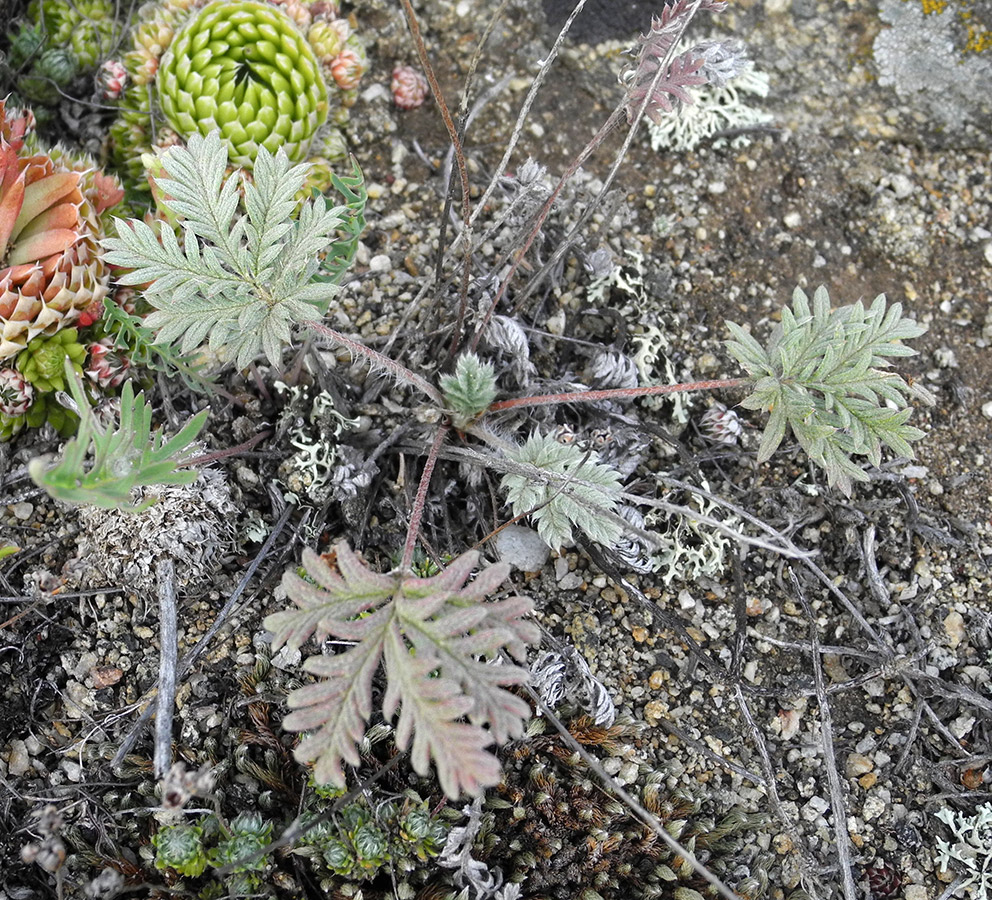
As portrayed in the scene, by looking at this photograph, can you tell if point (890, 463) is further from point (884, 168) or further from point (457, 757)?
point (457, 757)

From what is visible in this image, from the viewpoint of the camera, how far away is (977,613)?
9.10 feet

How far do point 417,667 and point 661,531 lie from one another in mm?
1269

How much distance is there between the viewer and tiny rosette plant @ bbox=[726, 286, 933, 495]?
7.27 ft

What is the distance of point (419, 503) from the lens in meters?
2.23

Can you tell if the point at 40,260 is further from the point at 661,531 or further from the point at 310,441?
the point at 661,531

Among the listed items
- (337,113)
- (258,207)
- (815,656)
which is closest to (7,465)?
(258,207)

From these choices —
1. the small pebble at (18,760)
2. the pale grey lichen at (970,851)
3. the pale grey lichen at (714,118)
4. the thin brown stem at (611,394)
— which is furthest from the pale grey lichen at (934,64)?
the small pebble at (18,760)

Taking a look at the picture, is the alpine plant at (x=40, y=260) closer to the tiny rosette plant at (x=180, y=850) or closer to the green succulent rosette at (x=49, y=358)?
the green succulent rosette at (x=49, y=358)

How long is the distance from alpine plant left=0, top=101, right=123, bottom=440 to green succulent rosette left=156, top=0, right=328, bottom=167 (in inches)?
15.8

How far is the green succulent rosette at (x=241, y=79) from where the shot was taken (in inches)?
107

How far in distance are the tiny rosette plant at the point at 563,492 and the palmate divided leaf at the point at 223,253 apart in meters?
0.72

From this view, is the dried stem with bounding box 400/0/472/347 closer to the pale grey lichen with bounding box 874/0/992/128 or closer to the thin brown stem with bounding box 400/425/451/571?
the thin brown stem with bounding box 400/425/451/571

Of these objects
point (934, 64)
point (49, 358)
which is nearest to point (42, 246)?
point (49, 358)

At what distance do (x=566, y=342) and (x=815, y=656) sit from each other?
1.27 metres
